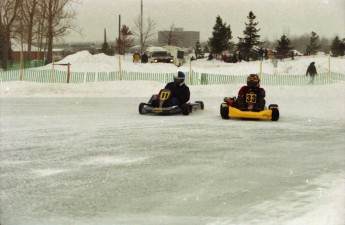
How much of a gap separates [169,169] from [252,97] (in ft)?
21.3

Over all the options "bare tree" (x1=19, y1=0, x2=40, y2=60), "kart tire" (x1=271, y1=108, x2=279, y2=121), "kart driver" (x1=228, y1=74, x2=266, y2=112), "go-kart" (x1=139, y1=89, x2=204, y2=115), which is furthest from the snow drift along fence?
"kart tire" (x1=271, y1=108, x2=279, y2=121)

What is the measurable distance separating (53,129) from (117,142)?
2.25 metres

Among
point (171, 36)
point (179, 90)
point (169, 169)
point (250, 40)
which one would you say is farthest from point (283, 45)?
point (169, 169)

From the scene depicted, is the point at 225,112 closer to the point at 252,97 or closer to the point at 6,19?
the point at 252,97

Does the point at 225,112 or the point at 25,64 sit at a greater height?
the point at 25,64

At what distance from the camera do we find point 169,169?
676cm

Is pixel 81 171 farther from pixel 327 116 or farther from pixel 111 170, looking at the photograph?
pixel 327 116

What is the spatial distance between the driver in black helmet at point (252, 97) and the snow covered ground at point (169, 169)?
0.60 m

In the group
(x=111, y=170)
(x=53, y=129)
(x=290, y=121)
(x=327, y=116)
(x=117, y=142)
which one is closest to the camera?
(x=111, y=170)

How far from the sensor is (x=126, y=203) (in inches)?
202

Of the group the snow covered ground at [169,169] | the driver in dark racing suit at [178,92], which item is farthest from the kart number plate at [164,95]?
the snow covered ground at [169,169]

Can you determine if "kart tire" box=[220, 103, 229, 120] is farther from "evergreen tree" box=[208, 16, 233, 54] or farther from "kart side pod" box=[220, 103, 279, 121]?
"evergreen tree" box=[208, 16, 233, 54]

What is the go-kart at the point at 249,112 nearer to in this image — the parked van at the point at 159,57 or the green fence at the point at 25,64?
the green fence at the point at 25,64

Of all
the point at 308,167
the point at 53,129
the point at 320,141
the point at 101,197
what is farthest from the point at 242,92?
the point at 101,197
